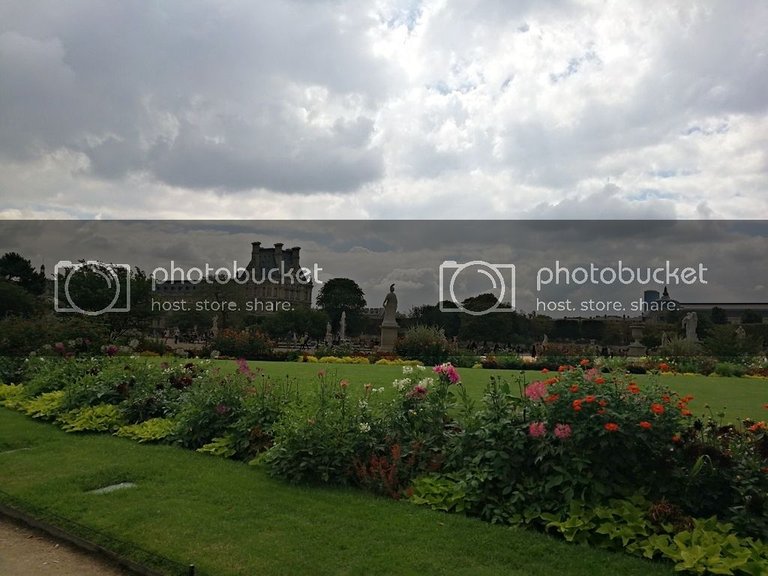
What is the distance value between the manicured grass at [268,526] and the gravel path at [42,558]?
28 cm

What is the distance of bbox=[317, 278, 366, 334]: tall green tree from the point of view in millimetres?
90000

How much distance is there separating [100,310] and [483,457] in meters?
30.7

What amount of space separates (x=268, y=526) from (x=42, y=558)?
1932mm

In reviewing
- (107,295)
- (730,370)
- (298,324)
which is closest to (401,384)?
(730,370)

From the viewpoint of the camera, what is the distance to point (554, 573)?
4.73 metres

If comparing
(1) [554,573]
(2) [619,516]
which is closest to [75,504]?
(1) [554,573]

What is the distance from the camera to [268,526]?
575 cm

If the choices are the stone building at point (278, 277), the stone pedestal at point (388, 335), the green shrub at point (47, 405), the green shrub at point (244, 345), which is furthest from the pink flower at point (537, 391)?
the stone building at point (278, 277)

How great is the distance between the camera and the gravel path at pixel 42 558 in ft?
16.8

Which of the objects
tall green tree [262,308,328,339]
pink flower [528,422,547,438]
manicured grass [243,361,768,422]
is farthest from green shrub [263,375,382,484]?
tall green tree [262,308,328,339]

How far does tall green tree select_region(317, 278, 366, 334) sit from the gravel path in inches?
3240

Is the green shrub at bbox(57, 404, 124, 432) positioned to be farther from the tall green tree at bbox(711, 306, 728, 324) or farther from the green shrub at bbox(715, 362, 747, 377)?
the tall green tree at bbox(711, 306, 728, 324)

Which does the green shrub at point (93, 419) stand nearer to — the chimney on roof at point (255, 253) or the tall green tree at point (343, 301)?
the tall green tree at point (343, 301)

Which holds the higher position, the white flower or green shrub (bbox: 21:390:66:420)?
the white flower
